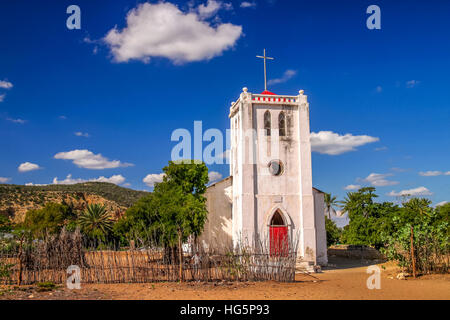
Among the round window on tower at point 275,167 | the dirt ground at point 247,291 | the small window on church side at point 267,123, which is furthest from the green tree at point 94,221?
the dirt ground at point 247,291

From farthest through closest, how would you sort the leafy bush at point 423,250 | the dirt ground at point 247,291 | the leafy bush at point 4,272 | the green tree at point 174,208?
the green tree at point 174,208, the leafy bush at point 423,250, the leafy bush at point 4,272, the dirt ground at point 247,291

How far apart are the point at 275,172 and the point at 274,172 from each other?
61 mm

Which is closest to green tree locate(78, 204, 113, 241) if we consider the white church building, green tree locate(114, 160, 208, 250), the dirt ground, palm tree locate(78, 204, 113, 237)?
palm tree locate(78, 204, 113, 237)

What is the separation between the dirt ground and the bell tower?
599cm

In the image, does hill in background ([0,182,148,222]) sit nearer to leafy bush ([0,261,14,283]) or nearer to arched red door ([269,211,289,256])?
arched red door ([269,211,289,256])

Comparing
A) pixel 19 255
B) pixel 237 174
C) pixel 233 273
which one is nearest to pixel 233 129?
pixel 237 174

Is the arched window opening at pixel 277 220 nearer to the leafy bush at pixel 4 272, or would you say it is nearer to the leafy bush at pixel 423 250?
the leafy bush at pixel 423 250

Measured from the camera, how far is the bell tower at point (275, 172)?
2144 cm

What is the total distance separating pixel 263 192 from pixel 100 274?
10166mm

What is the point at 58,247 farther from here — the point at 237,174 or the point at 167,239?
the point at 237,174

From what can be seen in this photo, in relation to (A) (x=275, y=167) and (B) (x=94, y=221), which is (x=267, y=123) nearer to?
(A) (x=275, y=167)

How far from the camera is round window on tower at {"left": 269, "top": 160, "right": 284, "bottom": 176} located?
22.1 meters

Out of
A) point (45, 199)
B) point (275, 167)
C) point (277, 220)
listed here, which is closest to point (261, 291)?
point (277, 220)
